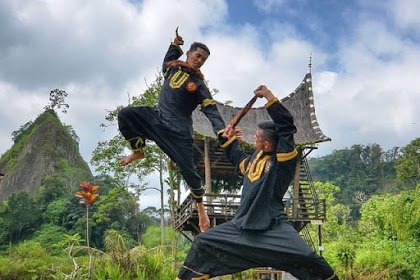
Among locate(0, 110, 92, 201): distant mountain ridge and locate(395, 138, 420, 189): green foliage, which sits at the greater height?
locate(0, 110, 92, 201): distant mountain ridge

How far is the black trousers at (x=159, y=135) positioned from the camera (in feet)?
13.4

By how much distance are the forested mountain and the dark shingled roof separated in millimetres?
20228

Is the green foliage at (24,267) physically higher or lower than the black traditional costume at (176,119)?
lower

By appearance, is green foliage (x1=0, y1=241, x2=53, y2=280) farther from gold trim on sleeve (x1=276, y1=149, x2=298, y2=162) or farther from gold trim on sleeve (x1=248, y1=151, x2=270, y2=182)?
gold trim on sleeve (x1=276, y1=149, x2=298, y2=162)

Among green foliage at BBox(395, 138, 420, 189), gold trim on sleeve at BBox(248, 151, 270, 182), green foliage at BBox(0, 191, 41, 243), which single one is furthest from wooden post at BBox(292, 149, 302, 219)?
green foliage at BBox(0, 191, 41, 243)

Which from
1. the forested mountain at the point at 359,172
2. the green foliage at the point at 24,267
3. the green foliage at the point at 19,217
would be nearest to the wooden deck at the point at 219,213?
the green foliage at the point at 24,267

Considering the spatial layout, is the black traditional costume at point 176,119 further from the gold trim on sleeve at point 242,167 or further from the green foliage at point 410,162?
the green foliage at point 410,162

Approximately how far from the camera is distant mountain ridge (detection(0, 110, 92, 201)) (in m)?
38.9

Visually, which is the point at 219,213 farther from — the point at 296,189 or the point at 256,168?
the point at 256,168

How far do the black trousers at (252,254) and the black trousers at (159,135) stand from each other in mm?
711

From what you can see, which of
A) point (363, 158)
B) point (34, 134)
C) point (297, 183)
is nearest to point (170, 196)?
point (297, 183)

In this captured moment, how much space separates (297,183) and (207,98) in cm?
912

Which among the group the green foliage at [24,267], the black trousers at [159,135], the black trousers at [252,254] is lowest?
the green foliage at [24,267]

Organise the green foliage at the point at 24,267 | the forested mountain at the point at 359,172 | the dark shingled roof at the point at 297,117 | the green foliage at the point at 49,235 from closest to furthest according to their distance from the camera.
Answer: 1. the dark shingled roof at the point at 297,117
2. the green foliage at the point at 24,267
3. the green foliage at the point at 49,235
4. the forested mountain at the point at 359,172
